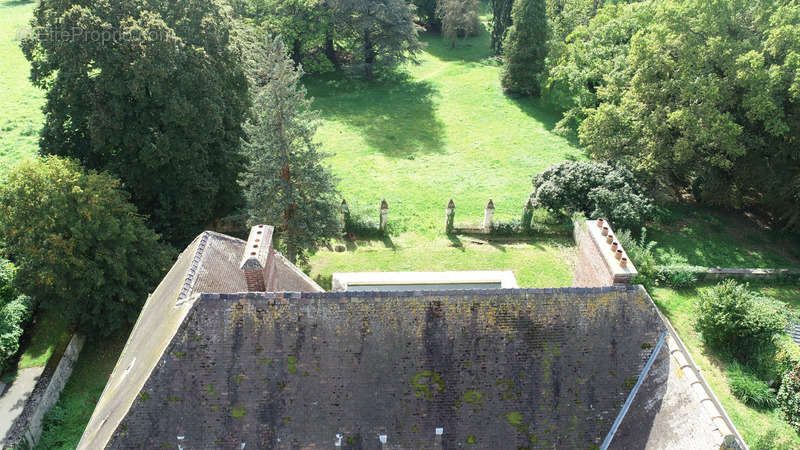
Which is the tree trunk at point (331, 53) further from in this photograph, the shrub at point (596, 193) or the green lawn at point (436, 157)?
the shrub at point (596, 193)

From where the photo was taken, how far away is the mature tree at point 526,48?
46.3 meters

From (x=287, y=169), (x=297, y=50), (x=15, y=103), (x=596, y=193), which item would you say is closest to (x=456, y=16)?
(x=297, y=50)

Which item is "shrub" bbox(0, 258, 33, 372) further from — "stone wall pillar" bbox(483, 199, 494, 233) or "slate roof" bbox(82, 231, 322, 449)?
"stone wall pillar" bbox(483, 199, 494, 233)

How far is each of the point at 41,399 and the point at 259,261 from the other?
10936 millimetres

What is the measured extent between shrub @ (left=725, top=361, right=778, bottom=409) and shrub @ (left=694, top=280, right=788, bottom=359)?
3.71ft

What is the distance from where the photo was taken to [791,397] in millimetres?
20391

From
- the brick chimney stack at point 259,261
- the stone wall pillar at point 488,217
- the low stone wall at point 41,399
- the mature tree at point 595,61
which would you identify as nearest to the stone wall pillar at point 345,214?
the stone wall pillar at point 488,217

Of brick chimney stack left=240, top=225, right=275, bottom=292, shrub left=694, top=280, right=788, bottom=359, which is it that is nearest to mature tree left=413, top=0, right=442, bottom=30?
shrub left=694, top=280, right=788, bottom=359

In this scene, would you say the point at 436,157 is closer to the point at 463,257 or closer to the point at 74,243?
the point at 463,257

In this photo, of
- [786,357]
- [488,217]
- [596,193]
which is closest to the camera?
[786,357]

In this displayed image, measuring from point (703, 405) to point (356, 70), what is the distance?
159 ft

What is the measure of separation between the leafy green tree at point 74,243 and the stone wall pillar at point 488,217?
56.9 ft

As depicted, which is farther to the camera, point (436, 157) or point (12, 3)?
point (12, 3)

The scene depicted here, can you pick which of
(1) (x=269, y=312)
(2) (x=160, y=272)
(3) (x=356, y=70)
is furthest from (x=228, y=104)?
(3) (x=356, y=70)
